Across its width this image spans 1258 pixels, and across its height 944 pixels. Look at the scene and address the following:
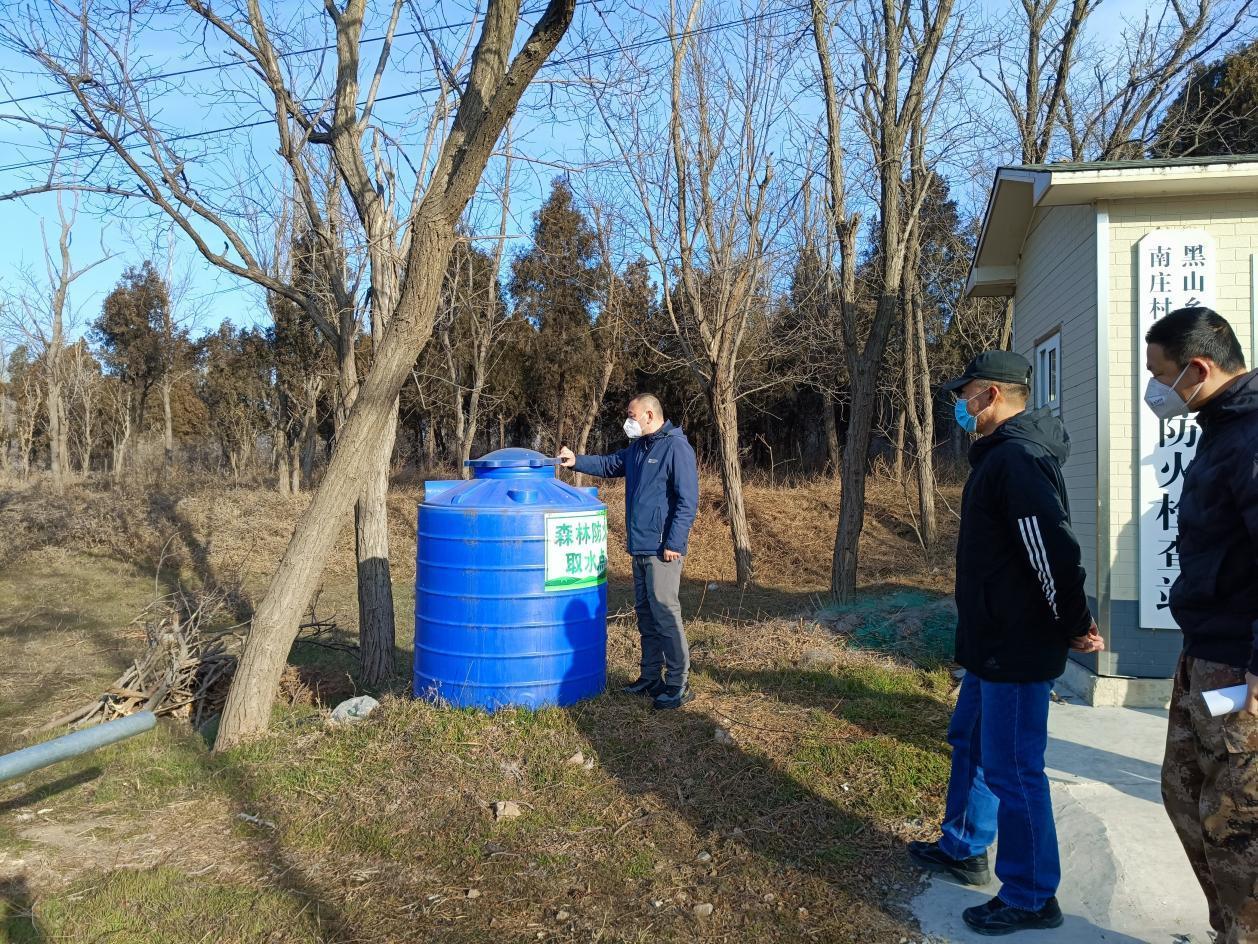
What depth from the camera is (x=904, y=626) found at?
24.6ft

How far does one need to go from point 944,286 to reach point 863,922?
904 inches

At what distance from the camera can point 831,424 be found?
80.0 ft

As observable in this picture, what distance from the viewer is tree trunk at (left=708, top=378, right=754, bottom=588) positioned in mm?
13359

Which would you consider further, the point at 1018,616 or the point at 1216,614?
the point at 1018,616

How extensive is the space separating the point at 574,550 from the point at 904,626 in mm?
3495

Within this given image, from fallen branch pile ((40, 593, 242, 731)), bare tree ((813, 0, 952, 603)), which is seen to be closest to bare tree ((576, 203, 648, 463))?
bare tree ((813, 0, 952, 603))

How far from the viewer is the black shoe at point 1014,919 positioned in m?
3.06

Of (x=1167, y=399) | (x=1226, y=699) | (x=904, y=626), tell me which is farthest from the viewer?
(x=904, y=626)

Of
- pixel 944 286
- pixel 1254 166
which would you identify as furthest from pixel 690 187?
pixel 944 286

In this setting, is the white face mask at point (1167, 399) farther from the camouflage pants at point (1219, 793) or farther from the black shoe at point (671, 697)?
the black shoe at point (671, 697)

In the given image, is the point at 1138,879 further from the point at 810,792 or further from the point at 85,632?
the point at 85,632

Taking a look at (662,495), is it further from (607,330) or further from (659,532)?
(607,330)

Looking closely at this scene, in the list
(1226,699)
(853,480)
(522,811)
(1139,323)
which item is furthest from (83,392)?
(1226,699)

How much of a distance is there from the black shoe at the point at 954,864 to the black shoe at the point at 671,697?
77.0 inches
